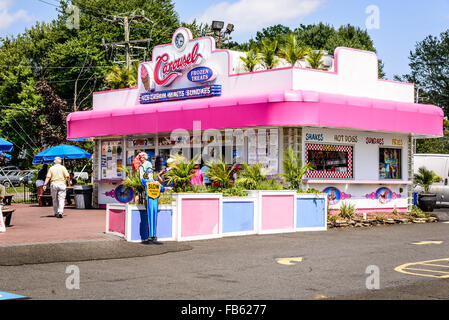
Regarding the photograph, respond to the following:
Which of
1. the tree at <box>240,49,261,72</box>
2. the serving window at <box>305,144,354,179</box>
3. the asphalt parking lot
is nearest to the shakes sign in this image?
the tree at <box>240,49,261,72</box>

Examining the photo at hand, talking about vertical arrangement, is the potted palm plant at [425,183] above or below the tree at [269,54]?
below

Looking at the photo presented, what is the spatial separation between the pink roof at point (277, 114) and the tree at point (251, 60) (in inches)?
60.3

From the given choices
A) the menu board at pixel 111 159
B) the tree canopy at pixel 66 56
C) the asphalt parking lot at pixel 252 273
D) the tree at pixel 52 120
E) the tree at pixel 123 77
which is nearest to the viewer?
the asphalt parking lot at pixel 252 273

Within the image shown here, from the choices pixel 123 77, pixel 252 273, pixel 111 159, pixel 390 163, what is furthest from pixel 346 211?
pixel 123 77

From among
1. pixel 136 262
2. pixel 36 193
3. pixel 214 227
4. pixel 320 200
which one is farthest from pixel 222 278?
pixel 36 193

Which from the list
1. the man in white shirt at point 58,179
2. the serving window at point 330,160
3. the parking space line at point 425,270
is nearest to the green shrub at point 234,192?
the serving window at point 330,160

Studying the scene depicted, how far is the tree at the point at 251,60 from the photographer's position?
22016 millimetres

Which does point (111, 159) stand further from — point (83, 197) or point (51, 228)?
point (51, 228)

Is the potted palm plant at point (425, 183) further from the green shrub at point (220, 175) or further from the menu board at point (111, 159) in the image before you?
the menu board at point (111, 159)

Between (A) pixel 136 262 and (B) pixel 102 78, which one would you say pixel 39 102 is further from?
(A) pixel 136 262

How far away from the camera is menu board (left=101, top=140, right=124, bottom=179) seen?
26062mm

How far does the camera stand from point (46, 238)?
14367 mm

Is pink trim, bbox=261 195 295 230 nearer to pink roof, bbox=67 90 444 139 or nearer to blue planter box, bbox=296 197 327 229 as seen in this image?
blue planter box, bbox=296 197 327 229
